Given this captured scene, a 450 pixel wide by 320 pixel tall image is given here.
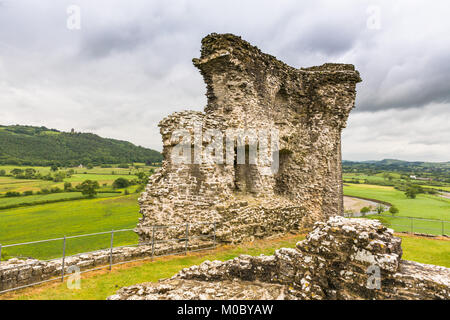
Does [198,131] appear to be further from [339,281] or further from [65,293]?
[339,281]

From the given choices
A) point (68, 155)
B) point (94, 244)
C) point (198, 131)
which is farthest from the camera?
point (68, 155)

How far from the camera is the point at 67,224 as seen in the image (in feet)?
117

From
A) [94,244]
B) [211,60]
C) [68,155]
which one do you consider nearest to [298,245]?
[211,60]

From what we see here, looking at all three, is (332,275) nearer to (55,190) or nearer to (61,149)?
(55,190)

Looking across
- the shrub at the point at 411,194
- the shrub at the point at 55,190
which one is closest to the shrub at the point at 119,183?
the shrub at the point at 55,190

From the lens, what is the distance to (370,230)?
4.24 m

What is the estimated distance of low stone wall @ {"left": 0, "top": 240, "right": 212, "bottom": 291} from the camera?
598 cm

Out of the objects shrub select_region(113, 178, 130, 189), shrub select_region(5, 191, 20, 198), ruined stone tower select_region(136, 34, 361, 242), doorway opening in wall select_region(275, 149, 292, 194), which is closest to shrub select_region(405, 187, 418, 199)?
ruined stone tower select_region(136, 34, 361, 242)

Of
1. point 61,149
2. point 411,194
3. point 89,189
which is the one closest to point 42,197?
point 89,189

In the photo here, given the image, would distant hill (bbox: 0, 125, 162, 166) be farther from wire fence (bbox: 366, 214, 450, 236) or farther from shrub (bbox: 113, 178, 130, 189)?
wire fence (bbox: 366, 214, 450, 236)

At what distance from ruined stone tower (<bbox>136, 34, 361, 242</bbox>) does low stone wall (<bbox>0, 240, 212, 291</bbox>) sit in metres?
1.66

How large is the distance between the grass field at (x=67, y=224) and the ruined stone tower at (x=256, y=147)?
16979mm

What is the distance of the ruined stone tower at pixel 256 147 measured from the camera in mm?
10445
